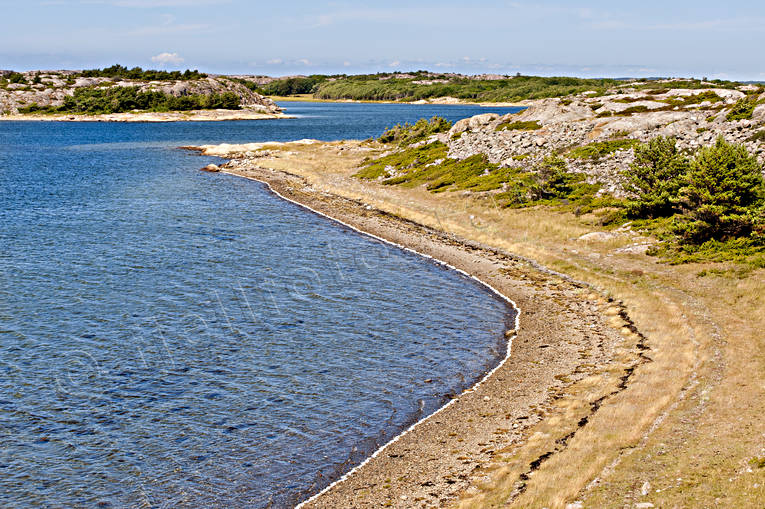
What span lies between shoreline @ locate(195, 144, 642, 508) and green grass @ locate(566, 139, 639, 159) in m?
26.6

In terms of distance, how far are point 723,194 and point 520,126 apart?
5044 centimetres

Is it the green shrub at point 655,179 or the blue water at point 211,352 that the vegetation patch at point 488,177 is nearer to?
the green shrub at point 655,179

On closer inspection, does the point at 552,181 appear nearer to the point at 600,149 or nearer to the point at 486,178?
the point at 486,178

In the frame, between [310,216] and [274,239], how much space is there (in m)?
10.6

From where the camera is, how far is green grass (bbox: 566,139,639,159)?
67.0 meters

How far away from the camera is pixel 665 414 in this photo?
803 inches

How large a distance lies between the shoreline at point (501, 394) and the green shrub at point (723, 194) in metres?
9.48

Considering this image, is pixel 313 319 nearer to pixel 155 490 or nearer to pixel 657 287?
pixel 155 490

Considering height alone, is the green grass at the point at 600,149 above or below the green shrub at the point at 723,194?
above

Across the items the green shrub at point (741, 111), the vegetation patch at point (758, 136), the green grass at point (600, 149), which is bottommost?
the green grass at point (600, 149)

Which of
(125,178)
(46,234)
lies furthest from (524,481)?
(125,178)

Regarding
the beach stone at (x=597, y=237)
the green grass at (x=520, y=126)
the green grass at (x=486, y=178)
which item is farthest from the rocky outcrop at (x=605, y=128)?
the beach stone at (x=597, y=237)

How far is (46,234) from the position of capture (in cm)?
5188

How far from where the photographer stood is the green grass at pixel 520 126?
85.4 metres
